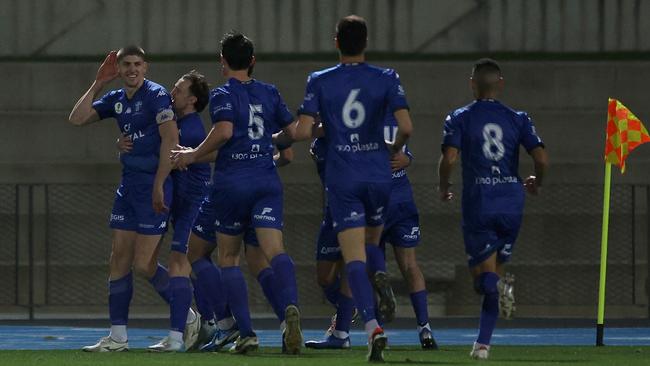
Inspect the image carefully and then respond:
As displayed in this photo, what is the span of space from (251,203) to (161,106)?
1180 mm

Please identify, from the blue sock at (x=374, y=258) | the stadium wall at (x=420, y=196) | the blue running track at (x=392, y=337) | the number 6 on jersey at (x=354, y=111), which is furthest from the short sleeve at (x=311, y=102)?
the stadium wall at (x=420, y=196)

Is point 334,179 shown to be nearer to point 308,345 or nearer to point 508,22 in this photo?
point 308,345

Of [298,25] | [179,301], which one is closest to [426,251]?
[298,25]

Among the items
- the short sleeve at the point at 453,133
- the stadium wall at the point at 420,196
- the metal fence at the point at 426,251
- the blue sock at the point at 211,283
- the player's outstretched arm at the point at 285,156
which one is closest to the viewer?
the short sleeve at the point at 453,133

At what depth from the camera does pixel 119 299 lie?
12094 mm

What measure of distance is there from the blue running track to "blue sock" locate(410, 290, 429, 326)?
1.18 m

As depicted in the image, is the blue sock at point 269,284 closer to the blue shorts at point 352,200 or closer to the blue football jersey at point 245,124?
the blue football jersey at point 245,124

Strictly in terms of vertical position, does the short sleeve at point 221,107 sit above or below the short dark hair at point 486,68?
below

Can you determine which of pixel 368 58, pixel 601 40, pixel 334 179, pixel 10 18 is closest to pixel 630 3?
pixel 601 40

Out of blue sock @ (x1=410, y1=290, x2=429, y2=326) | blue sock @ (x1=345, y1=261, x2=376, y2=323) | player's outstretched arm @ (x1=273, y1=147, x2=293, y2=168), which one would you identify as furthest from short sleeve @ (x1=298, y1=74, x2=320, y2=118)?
blue sock @ (x1=410, y1=290, x2=429, y2=326)

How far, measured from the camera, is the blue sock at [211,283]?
12266mm

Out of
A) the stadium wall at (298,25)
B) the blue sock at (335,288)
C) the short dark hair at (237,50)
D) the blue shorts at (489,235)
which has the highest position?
the stadium wall at (298,25)

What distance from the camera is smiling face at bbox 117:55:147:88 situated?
39.3 ft

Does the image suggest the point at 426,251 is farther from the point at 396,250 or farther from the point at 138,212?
the point at 138,212
